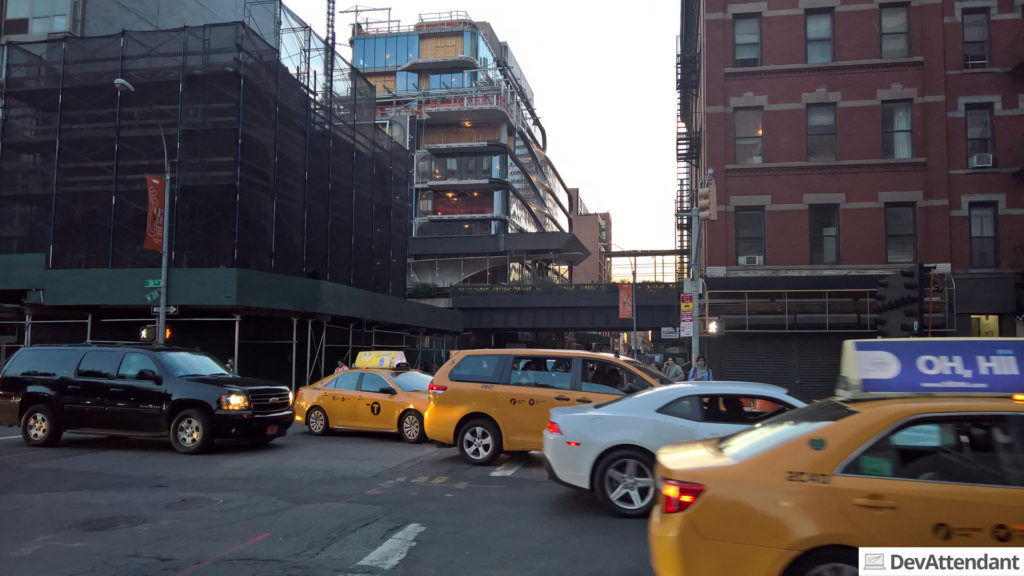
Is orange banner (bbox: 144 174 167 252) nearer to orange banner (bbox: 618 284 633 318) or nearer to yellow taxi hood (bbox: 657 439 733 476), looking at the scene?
yellow taxi hood (bbox: 657 439 733 476)

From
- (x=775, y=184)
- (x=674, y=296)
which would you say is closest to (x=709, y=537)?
(x=775, y=184)

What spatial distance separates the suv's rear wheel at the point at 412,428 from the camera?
13789mm

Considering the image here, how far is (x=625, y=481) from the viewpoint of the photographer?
743cm

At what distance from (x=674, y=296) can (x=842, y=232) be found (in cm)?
1732

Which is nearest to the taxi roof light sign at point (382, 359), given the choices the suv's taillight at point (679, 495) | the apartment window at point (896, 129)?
the suv's taillight at point (679, 495)

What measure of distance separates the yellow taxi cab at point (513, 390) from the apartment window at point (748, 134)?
1706 cm

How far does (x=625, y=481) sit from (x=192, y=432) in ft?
25.7

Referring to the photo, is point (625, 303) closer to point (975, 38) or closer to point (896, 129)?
point (896, 129)

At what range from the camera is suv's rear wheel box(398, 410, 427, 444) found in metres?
13.8

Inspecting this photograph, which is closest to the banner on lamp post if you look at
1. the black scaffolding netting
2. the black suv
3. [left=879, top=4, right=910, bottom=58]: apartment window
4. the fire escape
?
the fire escape

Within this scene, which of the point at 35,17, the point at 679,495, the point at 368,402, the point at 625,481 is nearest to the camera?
the point at 679,495

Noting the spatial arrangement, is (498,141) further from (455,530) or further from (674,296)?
(455,530)

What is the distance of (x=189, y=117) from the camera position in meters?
25.6

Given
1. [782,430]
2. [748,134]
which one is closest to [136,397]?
[782,430]
